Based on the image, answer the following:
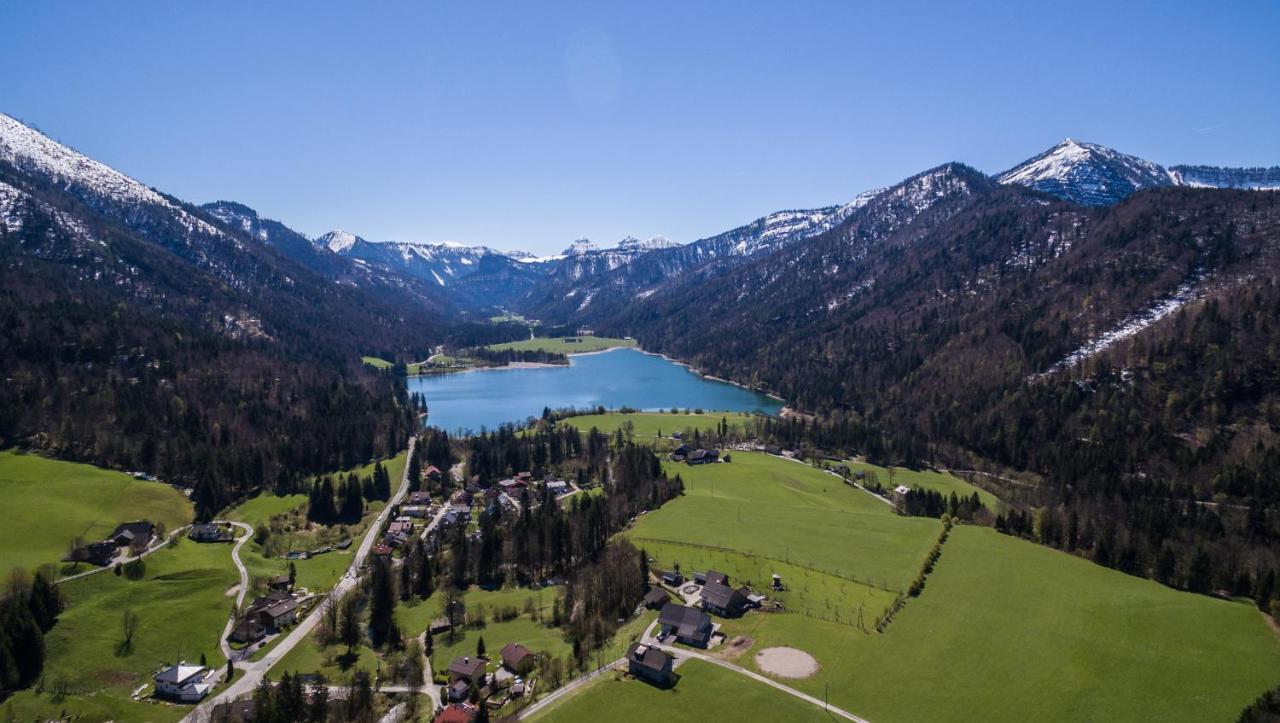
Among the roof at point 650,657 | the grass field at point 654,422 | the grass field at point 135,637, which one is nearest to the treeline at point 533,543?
the grass field at point 135,637

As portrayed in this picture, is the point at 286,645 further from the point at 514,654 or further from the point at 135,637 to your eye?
the point at 514,654

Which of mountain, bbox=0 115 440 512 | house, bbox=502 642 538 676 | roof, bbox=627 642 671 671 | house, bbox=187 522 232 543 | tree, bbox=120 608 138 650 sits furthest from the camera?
mountain, bbox=0 115 440 512

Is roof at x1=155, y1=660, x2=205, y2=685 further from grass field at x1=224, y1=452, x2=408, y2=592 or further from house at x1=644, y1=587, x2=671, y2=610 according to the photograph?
house at x1=644, y1=587, x2=671, y2=610

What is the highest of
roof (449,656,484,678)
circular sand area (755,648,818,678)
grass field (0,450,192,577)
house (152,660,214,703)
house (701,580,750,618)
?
grass field (0,450,192,577)

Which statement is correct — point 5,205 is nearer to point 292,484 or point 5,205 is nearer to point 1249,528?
point 292,484

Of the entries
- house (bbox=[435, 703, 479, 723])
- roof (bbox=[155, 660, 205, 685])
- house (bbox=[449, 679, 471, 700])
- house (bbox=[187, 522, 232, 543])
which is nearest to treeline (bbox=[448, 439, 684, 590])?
house (bbox=[449, 679, 471, 700])

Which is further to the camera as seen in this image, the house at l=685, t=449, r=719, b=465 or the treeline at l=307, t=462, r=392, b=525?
the house at l=685, t=449, r=719, b=465

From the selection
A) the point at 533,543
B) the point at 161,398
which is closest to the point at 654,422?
the point at 533,543
